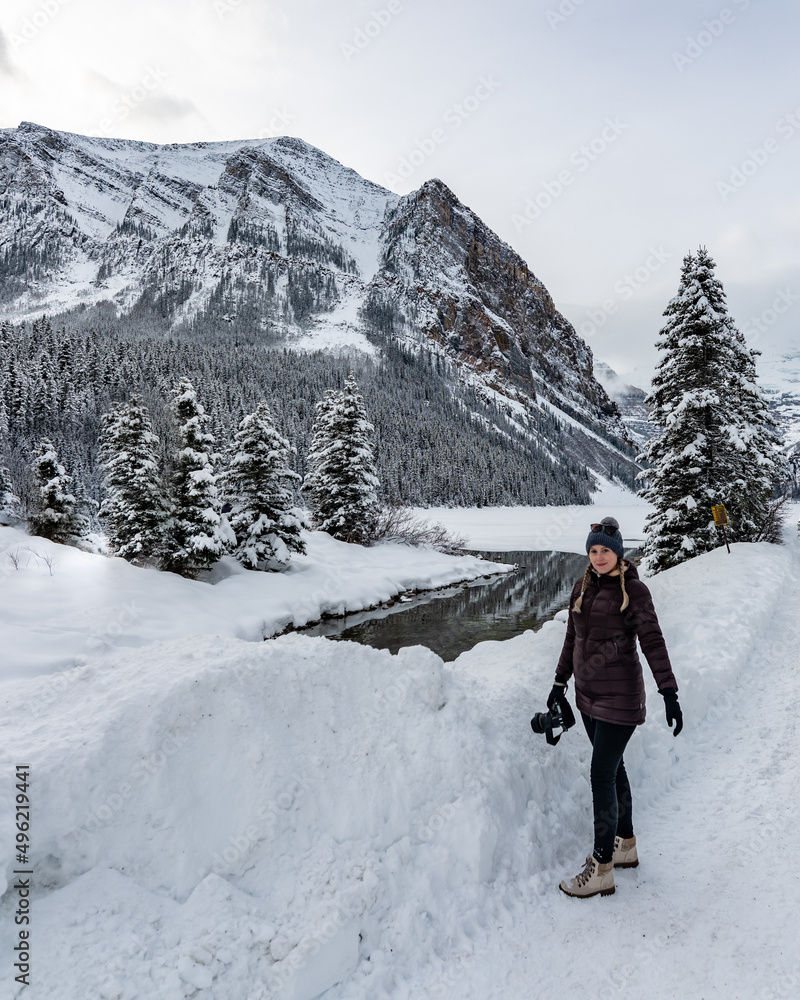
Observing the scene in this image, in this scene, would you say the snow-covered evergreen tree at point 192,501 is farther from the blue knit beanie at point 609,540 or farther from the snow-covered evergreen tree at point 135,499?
the blue knit beanie at point 609,540

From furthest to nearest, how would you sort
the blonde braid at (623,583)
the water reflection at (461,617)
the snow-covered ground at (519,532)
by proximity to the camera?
1. the snow-covered ground at (519,532)
2. the water reflection at (461,617)
3. the blonde braid at (623,583)

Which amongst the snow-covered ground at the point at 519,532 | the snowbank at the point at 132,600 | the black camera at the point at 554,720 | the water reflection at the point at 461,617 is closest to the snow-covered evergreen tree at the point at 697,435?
the water reflection at the point at 461,617

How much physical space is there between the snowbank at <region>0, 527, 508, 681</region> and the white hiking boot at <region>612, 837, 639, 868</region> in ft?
27.6

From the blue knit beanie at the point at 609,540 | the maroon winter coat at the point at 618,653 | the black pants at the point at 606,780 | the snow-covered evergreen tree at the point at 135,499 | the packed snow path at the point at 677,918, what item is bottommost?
the packed snow path at the point at 677,918

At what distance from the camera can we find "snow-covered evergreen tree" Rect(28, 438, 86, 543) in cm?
1859

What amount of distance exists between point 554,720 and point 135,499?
16907mm

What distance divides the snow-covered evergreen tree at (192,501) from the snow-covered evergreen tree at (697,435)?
1419 cm

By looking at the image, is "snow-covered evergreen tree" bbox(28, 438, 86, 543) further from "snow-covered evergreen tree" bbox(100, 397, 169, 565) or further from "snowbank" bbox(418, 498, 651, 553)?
"snowbank" bbox(418, 498, 651, 553)

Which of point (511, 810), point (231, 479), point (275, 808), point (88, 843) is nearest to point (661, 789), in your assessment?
point (511, 810)

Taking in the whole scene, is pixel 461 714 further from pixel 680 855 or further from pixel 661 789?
pixel 661 789

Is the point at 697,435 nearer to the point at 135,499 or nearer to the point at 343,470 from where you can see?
the point at 343,470

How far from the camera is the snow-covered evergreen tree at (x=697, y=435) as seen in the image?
550 inches

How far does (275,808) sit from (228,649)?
154 centimetres

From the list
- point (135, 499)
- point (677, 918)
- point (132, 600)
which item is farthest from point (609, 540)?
point (135, 499)
